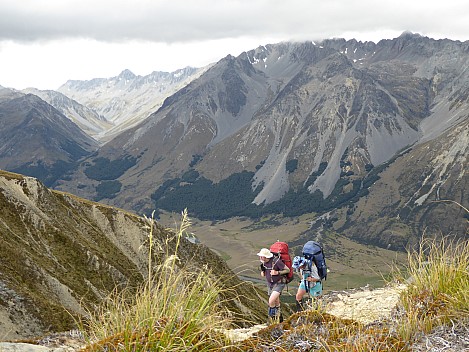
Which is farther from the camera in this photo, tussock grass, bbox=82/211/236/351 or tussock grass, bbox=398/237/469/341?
tussock grass, bbox=398/237/469/341

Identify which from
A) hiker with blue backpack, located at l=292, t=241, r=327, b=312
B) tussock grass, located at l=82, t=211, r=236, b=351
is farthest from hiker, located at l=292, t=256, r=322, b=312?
tussock grass, located at l=82, t=211, r=236, b=351

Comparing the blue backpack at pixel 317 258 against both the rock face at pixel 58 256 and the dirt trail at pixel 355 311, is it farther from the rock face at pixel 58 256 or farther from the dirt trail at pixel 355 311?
the rock face at pixel 58 256

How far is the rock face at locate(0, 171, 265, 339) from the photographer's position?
1650 inches

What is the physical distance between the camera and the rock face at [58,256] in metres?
41.9

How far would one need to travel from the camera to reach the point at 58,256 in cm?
6316

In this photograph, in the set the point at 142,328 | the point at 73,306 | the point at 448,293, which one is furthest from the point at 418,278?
the point at 73,306

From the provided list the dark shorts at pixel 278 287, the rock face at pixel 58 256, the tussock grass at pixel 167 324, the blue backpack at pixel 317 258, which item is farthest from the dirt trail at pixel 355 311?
the rock face at pixel 58 256

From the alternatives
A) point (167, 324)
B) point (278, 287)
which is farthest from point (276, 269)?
point (167, 324)

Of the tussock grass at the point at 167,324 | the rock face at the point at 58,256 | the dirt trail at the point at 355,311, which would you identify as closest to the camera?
the tussock grass at the point at 167,324

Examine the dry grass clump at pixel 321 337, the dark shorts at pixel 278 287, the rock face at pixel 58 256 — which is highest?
the dry grass clump at pixel 321 337

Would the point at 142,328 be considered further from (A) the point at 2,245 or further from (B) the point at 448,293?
(A) the point at 2,245

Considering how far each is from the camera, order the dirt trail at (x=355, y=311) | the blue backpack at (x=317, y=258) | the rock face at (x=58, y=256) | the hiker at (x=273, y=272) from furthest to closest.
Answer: the rock face at (x=58, y=256) → the blue backpack at (x=317, y=258) → the hiker at (x=273, y=272) → the dirt trail at (x=355, y=311)

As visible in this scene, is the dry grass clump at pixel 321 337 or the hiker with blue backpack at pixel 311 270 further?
the hiker with blue backpack at pixel 311 270

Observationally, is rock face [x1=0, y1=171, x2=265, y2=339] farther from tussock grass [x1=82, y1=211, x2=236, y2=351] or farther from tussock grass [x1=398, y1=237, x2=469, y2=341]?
tussock grass [x1=82, y1=211, x2=236, y2=351]
